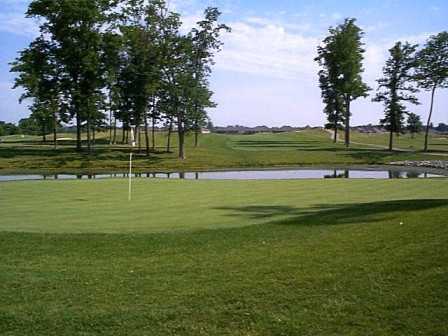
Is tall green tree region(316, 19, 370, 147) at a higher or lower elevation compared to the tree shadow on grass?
higher

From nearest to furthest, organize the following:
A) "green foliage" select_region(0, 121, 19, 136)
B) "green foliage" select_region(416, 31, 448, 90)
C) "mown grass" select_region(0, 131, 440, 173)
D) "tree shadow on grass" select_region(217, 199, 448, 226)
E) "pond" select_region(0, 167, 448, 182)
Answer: "tree shadow on grass" select_region(217, 199, 448, 226) < "pond" select_region(0, 167, 448, 182) < "mown grass" select_region(0, 131, 440, 173) < "green foliage" select_region(416, 31, 448, 90) < "green foliage" select_region(0, 121, 19, 136)

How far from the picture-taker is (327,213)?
14766mm

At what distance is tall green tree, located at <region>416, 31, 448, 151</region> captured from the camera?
63.2m

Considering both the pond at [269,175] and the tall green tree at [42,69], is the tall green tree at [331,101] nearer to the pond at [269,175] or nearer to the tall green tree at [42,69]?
the pond at [269,175]

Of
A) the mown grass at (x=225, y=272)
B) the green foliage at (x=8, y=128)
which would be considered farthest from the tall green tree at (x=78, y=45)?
the green foliage at (x=8, y=128)

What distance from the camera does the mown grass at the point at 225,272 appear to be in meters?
6.15

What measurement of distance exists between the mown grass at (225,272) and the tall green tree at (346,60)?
57391 millimetres

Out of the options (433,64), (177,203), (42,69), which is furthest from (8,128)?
(177,203)

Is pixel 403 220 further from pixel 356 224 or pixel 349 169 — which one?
pixel 349 169

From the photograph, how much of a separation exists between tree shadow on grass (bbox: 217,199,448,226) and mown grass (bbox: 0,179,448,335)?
0.19 feet

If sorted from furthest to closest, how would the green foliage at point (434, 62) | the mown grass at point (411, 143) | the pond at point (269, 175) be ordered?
the mown grass at point (411, 143) < the green foliage at point (434, 62) < the pond at point (269, 175)

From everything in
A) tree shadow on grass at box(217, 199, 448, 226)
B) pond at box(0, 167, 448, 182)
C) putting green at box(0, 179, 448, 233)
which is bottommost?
pond at box(0, 167, 448, 182)

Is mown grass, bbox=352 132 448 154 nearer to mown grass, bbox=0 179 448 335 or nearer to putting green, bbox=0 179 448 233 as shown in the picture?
putting green, bbox=0 179 448 233

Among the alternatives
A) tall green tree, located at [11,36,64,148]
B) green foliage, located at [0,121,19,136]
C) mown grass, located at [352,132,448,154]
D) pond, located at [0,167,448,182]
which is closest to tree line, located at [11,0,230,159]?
tall green tree, located at [11,36,64,148]
